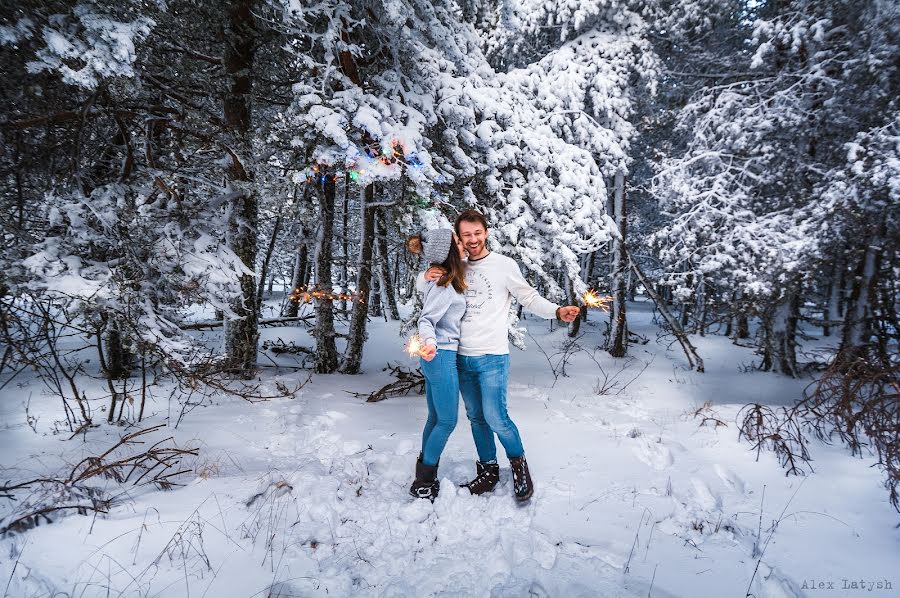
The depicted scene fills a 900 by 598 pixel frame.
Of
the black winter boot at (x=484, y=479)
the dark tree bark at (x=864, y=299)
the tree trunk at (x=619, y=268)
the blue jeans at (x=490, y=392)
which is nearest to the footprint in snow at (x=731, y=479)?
the blue jeans at (x=490, y=392)

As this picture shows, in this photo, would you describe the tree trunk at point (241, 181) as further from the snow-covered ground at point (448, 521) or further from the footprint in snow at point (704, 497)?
the footprint in snow at point (704, 497)

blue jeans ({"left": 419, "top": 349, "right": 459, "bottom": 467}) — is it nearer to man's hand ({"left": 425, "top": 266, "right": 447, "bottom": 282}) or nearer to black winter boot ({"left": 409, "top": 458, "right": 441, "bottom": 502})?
black winter boot ({"left": 409, "top": 458, "right": 441, "bottom": 502})

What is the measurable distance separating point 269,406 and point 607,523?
15.1 ft

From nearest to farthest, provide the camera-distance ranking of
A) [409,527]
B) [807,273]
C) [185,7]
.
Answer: [409,527] < [185,7] < [807,273]

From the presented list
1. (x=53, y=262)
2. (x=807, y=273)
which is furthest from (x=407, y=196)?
(x=807, y=273)

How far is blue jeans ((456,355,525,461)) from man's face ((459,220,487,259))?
3.01 ft

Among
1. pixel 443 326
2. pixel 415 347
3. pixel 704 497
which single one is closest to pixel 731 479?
pixel 704 497

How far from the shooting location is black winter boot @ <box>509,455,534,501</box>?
340 centimetres


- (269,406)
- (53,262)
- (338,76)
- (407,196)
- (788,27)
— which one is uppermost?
(788,27)

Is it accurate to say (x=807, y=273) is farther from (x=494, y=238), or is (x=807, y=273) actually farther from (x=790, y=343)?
(x=494, y=238)

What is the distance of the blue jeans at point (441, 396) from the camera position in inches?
133

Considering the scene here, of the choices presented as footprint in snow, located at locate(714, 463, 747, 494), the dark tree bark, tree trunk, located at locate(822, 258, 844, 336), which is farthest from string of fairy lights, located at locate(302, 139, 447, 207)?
tree trunk, located at locate(822, 258, 844, 336)

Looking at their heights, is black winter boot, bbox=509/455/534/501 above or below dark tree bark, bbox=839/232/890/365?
below

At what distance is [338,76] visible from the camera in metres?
5.57
